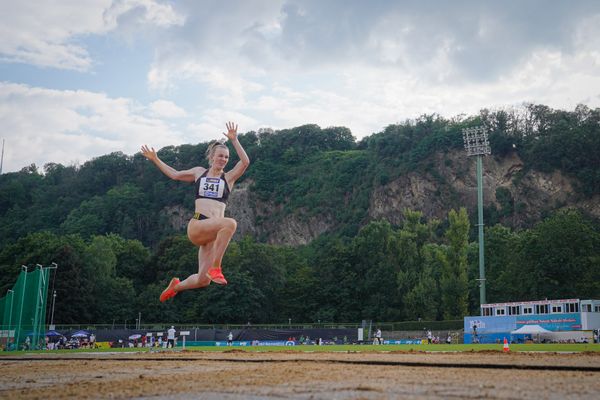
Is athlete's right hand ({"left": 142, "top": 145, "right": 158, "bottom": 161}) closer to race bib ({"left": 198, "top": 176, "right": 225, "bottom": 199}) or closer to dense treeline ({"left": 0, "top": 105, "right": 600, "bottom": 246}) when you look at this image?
race bib ({"left": 198, "top": 176, "right": 225, "bottom": 199})

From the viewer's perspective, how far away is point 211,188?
62.4ft

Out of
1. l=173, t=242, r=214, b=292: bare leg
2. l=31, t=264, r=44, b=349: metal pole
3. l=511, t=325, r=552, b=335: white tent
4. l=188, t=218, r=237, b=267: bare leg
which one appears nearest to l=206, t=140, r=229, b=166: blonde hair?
l=188, t=218, r=237, b=267: bare leg

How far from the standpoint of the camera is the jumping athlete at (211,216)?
1844 centimetres

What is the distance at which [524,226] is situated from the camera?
111 meters

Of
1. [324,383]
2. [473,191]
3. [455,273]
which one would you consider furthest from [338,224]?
[324,383]

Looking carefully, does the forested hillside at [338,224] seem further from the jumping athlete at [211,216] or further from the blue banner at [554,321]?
the jumping athlete at [211,216]

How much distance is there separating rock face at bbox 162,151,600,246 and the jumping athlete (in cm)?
9716

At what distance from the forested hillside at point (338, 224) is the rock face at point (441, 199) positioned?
0.24 meters

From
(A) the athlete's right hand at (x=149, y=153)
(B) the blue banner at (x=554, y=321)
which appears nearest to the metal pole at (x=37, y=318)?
(A) the athlete's right hand at (x=149, y=153)

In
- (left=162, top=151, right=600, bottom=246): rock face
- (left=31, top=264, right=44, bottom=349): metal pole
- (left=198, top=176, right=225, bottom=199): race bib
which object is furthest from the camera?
(left=162, top=151, right=600, bottom=246): rock face

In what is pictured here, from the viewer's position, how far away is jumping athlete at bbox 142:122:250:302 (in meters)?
18.4

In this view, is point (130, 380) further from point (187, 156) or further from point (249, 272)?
point (187, 156)

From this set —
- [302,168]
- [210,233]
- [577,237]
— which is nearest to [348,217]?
[302,168]

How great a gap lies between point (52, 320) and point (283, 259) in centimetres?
3340
